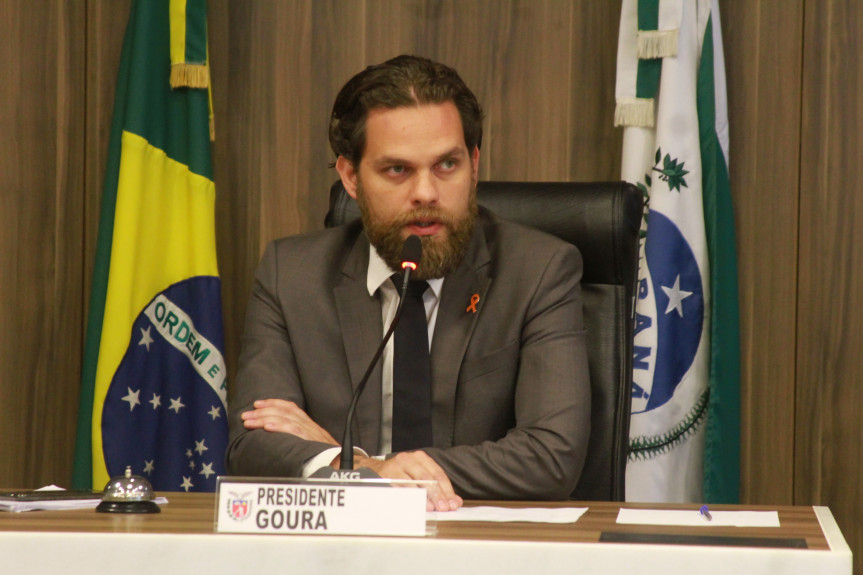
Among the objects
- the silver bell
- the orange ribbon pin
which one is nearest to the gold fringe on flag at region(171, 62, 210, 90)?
the orange ribbon pin

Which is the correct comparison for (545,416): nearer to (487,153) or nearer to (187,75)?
(487,153)

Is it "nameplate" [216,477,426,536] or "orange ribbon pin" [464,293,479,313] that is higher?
"orange ribbon pin" [464,293,479,313]

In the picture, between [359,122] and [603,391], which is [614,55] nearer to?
[359,122]

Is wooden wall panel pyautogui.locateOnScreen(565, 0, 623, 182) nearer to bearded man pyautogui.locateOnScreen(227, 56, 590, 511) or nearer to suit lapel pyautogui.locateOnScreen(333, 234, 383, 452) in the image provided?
bearded man pyautogui.locateOnScreen(227, 56, 590, 511)

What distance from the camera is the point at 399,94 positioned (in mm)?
2166

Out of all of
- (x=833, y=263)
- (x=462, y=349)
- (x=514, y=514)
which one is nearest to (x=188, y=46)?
(x=462, y=349)

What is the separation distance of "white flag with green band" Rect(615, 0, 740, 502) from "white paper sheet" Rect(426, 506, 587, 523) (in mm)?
1621

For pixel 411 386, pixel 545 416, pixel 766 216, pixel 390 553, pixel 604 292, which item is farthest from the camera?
pixel 766 216

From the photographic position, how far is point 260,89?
3.53 metres

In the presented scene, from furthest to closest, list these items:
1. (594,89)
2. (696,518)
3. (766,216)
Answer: (594,89)
(766,216)
(696,518)

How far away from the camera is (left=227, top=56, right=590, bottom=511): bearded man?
77.2 inches

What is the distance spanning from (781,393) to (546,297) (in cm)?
150

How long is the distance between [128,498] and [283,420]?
0.60m

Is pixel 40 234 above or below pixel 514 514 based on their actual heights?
above
